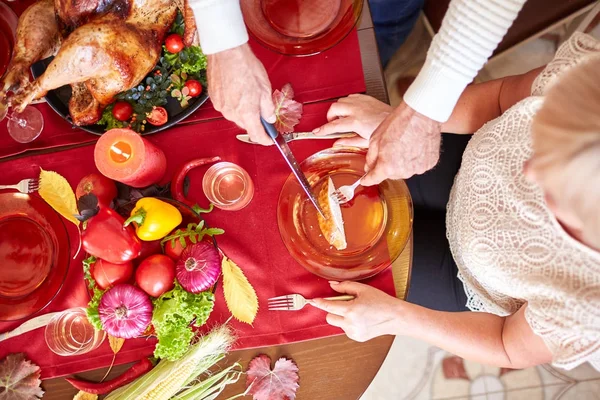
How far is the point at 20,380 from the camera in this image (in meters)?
1.04

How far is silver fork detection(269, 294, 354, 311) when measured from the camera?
101 centimetres

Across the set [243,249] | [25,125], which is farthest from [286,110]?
[25,125]

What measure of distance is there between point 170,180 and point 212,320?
34cm

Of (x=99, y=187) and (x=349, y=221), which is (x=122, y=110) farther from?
(x=349, y=221)

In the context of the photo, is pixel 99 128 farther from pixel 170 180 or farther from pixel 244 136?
pixel 244 136

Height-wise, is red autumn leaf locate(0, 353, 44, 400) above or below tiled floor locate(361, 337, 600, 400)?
above

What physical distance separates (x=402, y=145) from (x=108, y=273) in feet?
2.11

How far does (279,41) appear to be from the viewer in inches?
42.4

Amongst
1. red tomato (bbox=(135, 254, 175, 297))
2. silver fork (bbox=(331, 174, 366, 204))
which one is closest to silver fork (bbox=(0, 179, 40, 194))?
red tomato (bbox=(135, 254, 175, 297))

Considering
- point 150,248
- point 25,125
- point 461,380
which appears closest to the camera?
point 150,248

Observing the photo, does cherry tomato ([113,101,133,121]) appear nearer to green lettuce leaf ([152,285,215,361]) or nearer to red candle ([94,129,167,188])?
red candle ([94,129,167,188])

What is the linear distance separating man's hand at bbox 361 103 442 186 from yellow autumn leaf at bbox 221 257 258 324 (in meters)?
0.37

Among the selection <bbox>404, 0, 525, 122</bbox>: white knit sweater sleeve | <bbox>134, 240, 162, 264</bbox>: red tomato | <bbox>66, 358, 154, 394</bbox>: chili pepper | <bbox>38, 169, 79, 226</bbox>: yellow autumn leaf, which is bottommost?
<bbox>66, 358, 154, 394</bbox>: chili pepper

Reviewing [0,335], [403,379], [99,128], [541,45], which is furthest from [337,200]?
[541,45]
